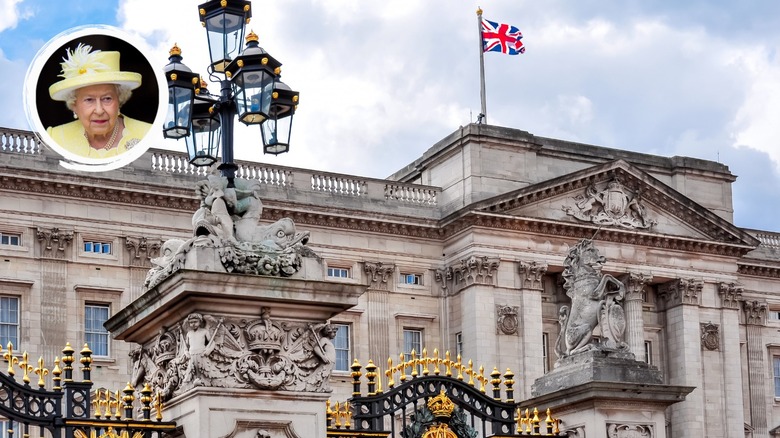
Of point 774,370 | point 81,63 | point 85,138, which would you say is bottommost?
point 774,370

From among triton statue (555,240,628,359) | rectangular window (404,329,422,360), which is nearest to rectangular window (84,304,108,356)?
rectangular window (404,329,422,360)

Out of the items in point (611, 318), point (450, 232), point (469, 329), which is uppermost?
point (450, 232)

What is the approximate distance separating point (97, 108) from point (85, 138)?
1369mm

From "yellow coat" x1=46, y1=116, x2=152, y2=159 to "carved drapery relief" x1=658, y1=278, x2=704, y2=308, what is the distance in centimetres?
2125

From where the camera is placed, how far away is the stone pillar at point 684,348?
5841cm

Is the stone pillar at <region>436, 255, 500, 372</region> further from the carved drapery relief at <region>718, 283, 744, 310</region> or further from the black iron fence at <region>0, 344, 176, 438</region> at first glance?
the black iron fence at <region>0, 344, 176, 438</region>

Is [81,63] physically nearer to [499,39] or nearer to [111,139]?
[111,139]

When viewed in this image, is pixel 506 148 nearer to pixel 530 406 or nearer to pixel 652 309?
pixel 652 309

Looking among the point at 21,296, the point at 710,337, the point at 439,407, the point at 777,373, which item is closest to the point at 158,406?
the point at 439,407

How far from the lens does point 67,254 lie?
4962 cm

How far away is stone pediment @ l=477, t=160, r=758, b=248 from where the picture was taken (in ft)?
186

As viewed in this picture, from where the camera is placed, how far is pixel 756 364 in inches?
2496

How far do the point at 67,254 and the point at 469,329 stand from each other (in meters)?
14.1

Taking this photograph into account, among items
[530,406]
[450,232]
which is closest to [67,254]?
[450,232]
